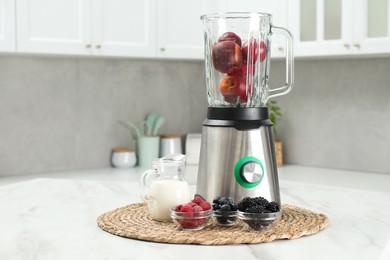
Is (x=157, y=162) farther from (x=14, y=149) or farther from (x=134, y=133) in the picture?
(x=134, y=133)

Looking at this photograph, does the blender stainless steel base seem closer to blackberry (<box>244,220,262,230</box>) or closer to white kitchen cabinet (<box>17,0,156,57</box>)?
blackberry (<box>244,220,262,230</box>)

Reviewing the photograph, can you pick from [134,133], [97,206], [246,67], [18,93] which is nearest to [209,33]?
[246,67]

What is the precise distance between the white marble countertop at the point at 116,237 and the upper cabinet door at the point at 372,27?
3.18 feet

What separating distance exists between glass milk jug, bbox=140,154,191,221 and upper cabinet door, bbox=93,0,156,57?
160 centimetres

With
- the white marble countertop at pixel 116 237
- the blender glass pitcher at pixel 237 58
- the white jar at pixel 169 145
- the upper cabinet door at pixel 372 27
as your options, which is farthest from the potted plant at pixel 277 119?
the blender glass pitcher at pixel 237 58

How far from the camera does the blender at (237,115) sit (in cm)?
163

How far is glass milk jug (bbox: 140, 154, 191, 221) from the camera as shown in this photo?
1.61 metres

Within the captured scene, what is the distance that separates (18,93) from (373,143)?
1773 millimetres

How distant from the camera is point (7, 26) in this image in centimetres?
286

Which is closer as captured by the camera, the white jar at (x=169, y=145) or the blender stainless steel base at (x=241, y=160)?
the blender stainless steel base at (x=241, y=160)

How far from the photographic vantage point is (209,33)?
1.74 m

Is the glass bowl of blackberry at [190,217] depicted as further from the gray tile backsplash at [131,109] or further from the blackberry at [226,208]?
the gray tile backsplash at [131,109]

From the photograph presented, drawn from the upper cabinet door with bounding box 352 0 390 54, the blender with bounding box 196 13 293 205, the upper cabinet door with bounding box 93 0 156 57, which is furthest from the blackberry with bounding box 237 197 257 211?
the upper cabinet door with bounding box 93 0 156 57

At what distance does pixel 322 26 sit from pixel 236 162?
5.44ft
